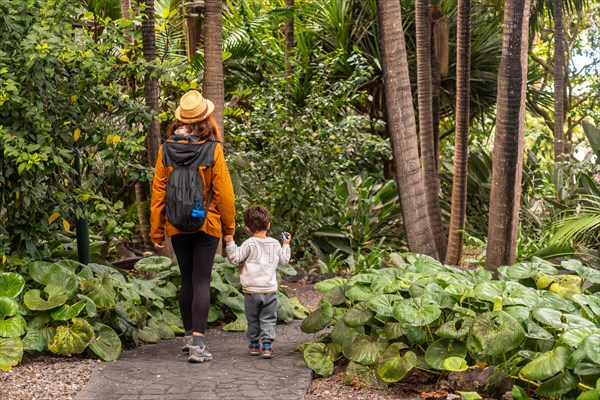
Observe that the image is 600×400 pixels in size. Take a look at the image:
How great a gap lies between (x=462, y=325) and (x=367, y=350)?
65 cm

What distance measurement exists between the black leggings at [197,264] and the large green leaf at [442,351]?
5.38 ft

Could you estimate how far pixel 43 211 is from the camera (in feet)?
22.8

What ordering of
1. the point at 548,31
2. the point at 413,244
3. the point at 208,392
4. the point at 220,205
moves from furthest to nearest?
the point at 548,31 → the point at 413,244 → the point at 220,205 → the point at 208,392

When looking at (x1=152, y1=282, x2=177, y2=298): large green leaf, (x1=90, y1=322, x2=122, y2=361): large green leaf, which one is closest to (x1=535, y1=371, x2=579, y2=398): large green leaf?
(x1=90, y1=322, x2=122, y2=361): large green leaf

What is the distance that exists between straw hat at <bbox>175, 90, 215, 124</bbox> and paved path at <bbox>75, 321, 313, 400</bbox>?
1660 millimetres

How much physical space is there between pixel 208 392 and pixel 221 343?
1.59 meters

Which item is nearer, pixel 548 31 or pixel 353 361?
pixel 353 361

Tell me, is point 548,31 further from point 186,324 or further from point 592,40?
point 186,324

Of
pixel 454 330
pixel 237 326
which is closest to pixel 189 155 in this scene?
pixel 237 326

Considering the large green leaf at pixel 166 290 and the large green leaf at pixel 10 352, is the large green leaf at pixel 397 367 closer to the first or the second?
the large green leaf at pixel 10 352

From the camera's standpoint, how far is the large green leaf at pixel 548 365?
4.72 m

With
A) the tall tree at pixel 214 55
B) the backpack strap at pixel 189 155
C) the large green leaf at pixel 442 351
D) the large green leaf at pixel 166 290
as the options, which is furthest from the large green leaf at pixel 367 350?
the tall tree at pixel 214 55

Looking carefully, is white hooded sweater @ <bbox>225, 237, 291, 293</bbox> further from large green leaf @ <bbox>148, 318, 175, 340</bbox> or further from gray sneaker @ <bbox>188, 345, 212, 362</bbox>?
large green leaf @ <bbox>148, 318, 175, 340</bbox>

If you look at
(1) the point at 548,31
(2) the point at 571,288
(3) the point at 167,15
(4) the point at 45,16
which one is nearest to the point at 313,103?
(3) the point at 167,15
